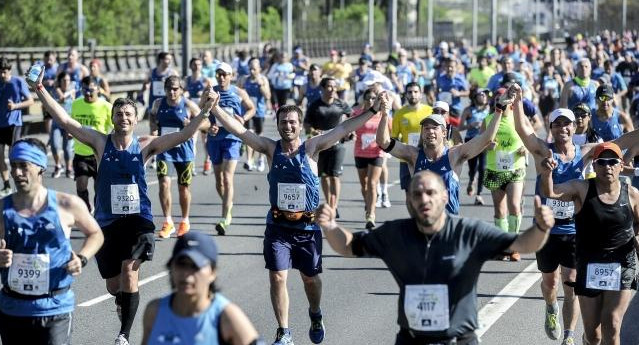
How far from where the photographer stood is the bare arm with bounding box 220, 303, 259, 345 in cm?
621

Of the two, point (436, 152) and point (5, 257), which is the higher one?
point (436, 152)

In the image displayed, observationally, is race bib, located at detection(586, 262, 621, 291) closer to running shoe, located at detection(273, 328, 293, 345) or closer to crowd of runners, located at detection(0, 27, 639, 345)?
crowd of runners, located at detection(0, 27, 639, 345)

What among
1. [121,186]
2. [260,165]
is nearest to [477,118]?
[260,165]

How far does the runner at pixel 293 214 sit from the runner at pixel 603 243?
2024 mm

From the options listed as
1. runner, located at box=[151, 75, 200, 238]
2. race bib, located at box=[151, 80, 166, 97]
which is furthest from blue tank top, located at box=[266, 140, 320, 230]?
race bib, located at box=[151, 80, 166, 97]

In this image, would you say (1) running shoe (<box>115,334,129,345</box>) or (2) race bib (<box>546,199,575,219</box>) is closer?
(1) running shoe (<box>115,334,129,345</box>)

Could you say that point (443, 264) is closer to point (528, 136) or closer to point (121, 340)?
point (528, 136)

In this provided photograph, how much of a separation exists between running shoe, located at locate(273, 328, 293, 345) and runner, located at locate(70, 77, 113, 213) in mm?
5966

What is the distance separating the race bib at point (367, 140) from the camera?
17453 mm

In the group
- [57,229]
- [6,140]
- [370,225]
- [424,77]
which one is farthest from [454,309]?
[424,77]

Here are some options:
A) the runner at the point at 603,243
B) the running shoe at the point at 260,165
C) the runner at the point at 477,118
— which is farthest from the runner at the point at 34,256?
the running shoe at the point at 260,165

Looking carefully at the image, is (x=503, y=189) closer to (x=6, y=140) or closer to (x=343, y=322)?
(x=343, y=322)

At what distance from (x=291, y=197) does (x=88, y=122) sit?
20.7 feet

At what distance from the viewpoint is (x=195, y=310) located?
6238mm
